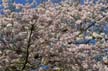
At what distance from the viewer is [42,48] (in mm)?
8305

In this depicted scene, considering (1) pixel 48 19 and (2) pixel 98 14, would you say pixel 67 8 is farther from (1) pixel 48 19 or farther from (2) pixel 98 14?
(1) pixel 48 19

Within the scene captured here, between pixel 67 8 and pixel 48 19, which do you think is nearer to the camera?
pixel 48 19

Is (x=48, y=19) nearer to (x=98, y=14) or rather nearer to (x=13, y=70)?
(x=13, y=70)

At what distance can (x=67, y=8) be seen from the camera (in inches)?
479

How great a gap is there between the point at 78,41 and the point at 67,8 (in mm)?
2283

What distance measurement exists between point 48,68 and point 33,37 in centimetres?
85

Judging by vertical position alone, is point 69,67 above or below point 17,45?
below

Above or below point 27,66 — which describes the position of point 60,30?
above

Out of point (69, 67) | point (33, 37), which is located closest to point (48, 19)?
point (33, 37)

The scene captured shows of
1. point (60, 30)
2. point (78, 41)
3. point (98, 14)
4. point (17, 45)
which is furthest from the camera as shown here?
point (98, 14)

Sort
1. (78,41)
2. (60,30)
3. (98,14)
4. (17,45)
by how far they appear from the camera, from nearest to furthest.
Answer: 1. (17,45)
2. (60,30)
3. (78,41)
4. (98,14)

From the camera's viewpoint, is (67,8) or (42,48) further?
(67,8)

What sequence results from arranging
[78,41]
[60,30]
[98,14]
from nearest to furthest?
[60,30], [78,41], [98,14]

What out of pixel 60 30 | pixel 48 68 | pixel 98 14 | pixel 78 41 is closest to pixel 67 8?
pixel 98 14
